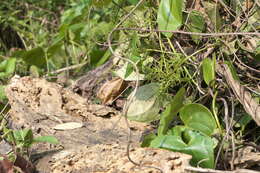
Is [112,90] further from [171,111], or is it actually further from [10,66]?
[10,66]

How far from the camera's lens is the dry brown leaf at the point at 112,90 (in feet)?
4.99

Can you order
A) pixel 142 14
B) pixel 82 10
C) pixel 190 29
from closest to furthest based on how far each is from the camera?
1. pixel 190 29
2. pixel 142 14
3. pixel 82 10

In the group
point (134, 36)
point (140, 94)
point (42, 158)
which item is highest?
point (134, 36)

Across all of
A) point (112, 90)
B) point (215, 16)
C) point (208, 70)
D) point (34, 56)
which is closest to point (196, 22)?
point (215, 16)

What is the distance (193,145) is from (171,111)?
145mm

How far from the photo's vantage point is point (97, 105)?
1.46m

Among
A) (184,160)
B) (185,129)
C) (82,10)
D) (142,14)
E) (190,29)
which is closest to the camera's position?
(184,160)

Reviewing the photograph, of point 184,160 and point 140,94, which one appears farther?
point 140,94

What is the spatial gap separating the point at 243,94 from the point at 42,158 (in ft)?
1.64

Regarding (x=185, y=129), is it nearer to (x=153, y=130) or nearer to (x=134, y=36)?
(x=153, y=130)

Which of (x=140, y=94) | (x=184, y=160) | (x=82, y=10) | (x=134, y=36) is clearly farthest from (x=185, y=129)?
(x=82, y=10)

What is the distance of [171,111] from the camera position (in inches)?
43.6

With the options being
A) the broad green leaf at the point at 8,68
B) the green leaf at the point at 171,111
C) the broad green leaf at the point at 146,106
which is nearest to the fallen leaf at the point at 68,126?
the broad green leaf at the point at 146,106

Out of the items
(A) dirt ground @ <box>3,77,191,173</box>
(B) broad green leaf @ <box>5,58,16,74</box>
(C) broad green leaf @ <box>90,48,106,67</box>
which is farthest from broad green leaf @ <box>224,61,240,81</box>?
(B) broad green leaf @ <box>5,58,16,74</box>
